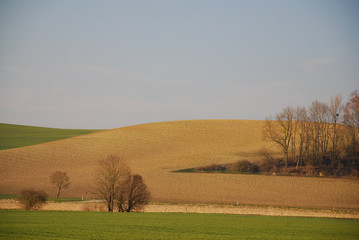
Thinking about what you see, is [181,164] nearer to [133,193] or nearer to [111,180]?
[111,180]

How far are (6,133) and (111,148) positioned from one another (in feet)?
130

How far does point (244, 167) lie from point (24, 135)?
58266mm

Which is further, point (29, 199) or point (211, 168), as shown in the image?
point (211, 168)

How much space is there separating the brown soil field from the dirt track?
6.13ft

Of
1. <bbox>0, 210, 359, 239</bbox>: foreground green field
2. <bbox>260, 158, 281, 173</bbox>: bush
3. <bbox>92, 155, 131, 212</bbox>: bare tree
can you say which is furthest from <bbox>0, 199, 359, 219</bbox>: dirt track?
<bbox>260, 158, 281, 173</bbox>: bush

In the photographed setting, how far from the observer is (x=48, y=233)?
18172mm

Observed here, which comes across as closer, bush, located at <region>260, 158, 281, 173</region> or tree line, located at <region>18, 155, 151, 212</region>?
tree line, located at <region>18, 155, 151, 212</region>

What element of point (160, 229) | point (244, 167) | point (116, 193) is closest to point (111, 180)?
point (116, 193)

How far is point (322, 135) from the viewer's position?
56.7 meters

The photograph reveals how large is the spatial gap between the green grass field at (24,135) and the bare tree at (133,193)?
4776 cm

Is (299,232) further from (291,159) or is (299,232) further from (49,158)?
(49,158)

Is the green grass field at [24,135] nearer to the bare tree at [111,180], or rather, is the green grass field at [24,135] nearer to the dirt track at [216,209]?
the dirt track at [216,209]

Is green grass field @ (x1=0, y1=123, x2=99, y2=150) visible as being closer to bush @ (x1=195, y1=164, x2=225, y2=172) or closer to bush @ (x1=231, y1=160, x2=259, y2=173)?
bush @ (x1=195, y1=164, x2=225, y2=172)

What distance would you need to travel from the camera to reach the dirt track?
107 ft
